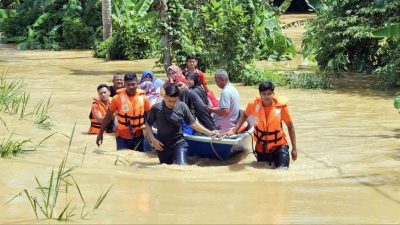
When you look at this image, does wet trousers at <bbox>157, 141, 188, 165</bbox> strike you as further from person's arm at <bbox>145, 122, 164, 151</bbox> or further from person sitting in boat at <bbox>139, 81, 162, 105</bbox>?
person sitting in boat at <bbox>139, 81, 162, 105</bbox>

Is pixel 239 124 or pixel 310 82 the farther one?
pixel 310 82

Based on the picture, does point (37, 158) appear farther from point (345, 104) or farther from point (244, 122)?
point (345, 104)

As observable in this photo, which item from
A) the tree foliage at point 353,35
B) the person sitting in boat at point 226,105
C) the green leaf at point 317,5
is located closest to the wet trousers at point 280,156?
the person sitting in boat at point 226,105

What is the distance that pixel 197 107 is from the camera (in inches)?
358

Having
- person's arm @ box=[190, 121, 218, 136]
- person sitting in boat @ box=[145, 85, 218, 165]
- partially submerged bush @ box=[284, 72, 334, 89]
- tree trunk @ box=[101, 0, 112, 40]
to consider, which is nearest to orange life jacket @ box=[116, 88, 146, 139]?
person sitting in boat @ box=[145, 85, 218, 165]

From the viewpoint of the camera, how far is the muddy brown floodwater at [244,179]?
19.9ft

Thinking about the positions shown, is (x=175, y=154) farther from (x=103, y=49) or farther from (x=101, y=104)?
(x=103, y=49)

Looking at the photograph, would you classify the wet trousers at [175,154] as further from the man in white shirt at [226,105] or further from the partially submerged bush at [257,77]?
the partially submerged bush at [257,77]

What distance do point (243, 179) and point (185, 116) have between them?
1119 millimetres

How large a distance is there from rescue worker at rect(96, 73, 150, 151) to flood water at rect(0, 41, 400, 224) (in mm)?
253

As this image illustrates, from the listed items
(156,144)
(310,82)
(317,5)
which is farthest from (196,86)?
(317,5)

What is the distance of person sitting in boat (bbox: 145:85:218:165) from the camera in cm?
836

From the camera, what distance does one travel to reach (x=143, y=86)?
11.1 meters

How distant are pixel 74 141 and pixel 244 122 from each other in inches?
114
